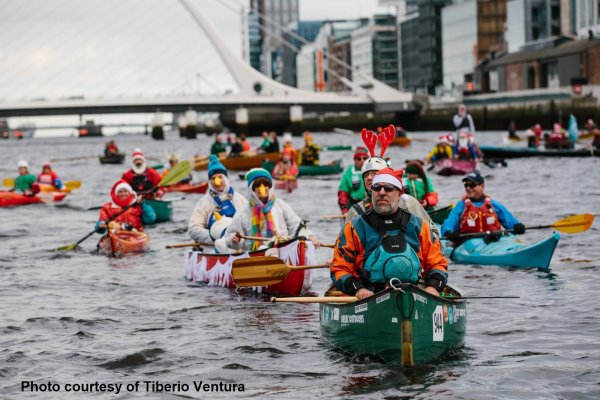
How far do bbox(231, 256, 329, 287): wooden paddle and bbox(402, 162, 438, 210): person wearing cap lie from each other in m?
6.02

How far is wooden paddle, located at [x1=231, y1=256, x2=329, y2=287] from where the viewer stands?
14.0 meters

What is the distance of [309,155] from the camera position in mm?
45562

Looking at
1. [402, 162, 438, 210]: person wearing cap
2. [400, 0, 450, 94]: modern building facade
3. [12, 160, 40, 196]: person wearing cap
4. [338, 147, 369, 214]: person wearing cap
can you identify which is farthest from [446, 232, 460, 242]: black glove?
[400, 0, 450, 94]: modern building facade

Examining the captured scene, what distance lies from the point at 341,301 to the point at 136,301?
6.00 metres

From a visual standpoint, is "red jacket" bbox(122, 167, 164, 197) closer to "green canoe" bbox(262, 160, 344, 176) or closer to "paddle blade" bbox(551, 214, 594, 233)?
"paddle blade" bbox(551, 214, 594, 233)

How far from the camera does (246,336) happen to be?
13445mm

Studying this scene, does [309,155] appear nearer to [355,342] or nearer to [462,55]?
[355,342]

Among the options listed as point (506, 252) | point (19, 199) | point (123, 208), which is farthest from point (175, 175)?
point (19, 199)

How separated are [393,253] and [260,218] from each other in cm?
525

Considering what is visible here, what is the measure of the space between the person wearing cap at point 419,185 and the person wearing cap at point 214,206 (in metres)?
3.39

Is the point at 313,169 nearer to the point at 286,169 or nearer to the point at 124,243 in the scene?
the point at 286,169

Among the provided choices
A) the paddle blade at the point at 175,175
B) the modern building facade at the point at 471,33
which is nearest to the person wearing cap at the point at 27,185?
the paddle blade at the point at 175,175

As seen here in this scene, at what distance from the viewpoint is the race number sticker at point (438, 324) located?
10.8 m

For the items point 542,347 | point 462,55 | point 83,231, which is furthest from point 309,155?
point 462,55
